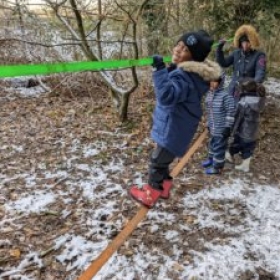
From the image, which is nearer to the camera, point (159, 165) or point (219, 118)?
point (159, 165)

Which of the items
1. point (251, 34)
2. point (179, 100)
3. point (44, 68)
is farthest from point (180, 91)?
point (251, 34)

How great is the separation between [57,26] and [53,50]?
87 centimetres

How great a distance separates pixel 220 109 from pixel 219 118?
0.41ft

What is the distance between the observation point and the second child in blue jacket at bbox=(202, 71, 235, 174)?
3.82m

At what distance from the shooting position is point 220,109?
12.7 ft

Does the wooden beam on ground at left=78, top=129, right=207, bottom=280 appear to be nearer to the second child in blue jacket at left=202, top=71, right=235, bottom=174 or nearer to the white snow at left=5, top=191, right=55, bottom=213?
the white snow at left=5, top=191, right=55, bottom=213

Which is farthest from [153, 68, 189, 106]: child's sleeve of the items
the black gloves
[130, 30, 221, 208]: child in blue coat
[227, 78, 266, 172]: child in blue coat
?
[227, 78, 266, 172]: child in blue coat

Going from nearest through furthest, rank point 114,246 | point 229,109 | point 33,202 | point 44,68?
point 44,68
point 114,246
point 33,202
point 229,109

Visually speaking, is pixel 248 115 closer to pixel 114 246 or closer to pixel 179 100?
pixel 179 100

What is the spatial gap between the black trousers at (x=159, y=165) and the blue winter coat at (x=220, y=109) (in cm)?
114

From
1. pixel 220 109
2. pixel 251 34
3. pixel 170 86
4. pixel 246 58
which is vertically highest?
pixel 251 34

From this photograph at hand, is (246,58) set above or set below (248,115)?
above

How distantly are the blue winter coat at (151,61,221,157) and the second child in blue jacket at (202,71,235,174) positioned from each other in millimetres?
1110

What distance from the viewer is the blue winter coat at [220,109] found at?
3.81m
